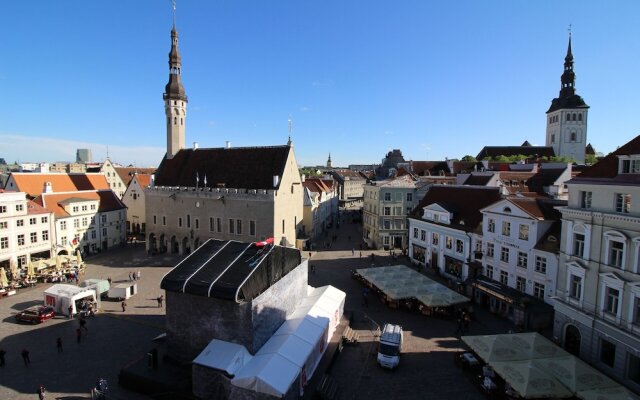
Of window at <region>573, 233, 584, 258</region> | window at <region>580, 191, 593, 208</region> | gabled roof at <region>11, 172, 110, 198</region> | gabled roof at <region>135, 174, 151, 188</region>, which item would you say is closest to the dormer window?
window at <region>580, 191, 593, 208</region>

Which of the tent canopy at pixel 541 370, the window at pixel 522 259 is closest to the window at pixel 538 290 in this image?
the window at pixel 522 259

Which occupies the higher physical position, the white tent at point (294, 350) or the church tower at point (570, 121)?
the church tower at point (570, 121)

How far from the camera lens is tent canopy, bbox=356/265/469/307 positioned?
2803 cm

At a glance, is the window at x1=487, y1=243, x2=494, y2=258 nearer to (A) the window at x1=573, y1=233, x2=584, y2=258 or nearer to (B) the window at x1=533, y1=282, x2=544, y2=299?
(B) the window at x1=533, y1=282, x2=544, y2=299

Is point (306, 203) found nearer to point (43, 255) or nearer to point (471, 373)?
point (43, 255)

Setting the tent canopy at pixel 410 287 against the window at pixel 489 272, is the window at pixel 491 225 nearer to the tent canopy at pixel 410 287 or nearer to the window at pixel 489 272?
the window at pixel 489 272

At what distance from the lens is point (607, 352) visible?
67.1 feet

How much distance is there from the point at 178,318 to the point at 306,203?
39.0m

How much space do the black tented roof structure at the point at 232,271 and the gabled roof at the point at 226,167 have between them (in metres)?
19.9

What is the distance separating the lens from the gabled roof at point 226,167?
44.5m

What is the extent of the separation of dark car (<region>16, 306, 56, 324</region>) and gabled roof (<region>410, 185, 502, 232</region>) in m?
36.9

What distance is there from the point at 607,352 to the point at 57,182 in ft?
204

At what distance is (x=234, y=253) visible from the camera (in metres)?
22.7

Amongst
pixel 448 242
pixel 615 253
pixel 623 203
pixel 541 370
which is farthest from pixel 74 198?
pixel 623 203
